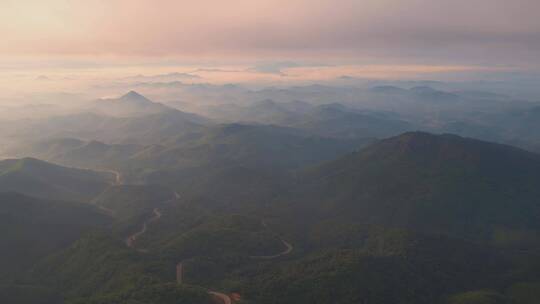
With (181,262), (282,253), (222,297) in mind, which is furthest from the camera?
(282,253)

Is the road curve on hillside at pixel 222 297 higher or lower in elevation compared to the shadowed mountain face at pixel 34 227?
higher

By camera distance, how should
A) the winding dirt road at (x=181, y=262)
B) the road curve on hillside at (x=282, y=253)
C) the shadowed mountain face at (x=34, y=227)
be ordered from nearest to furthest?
the winding dirt road at (x=181, y=262) → the road curve on hillside at (x=282, y=253) → the shadowed mountain face at (x=34, y=227)

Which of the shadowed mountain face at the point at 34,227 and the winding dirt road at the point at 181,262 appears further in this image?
the shadowed mountain face at the point at 34,227

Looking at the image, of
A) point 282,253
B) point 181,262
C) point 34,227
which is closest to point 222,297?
point 181,262

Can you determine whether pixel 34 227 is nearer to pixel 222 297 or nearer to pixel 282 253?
pixel 282 253

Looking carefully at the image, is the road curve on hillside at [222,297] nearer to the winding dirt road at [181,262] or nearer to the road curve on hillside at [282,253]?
the winding dirt road at [181,262]

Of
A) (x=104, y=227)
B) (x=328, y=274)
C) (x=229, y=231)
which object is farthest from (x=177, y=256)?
(x=104, y=227)

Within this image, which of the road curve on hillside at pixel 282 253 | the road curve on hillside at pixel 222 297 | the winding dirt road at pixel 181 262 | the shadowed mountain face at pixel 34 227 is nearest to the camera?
the road curve on hillside at pixel 222 297

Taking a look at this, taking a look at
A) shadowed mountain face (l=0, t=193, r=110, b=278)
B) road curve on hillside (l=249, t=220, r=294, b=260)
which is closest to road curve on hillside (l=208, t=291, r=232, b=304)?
road curve on hillside (l=249, t=220, r=294, b=260)

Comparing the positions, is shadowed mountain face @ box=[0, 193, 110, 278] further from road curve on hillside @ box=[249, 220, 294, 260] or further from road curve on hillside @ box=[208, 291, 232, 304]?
road curve on hillside @ box=[208, 291, 232, 304]

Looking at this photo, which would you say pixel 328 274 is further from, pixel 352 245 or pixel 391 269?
pixel 352 245

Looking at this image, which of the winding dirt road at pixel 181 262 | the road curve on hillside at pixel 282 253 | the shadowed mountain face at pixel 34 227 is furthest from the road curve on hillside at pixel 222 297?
the shadowed mountain face at pixel 34 227
